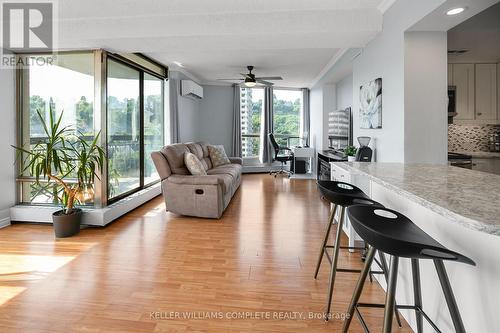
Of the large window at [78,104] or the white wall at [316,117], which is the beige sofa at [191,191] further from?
the white wall at [316,117]

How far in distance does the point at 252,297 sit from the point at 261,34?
278 cm

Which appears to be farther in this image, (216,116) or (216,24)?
(216,116)

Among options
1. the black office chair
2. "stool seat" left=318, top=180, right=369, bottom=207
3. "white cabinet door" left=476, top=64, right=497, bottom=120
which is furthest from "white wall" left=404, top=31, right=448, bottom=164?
the black office chair

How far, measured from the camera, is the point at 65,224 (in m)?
3.33

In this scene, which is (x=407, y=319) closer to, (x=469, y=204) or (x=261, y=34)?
(x=469, y=204)

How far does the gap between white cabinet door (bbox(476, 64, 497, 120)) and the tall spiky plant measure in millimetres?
5113

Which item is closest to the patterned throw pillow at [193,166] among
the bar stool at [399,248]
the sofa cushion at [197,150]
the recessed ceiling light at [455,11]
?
the sofa cushion at [197,150]

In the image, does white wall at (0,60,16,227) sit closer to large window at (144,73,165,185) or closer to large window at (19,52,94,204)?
large window at (19,52,94,204)

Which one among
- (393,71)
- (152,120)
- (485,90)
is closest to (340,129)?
(485,90)

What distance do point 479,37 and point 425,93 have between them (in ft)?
4.02

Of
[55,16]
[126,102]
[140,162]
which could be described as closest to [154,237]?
[140,162]

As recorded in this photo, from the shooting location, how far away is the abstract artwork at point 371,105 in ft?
11.1

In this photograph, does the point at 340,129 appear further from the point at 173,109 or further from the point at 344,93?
the point at 173,109

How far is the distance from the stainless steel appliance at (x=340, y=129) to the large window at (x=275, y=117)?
226 centimetres
